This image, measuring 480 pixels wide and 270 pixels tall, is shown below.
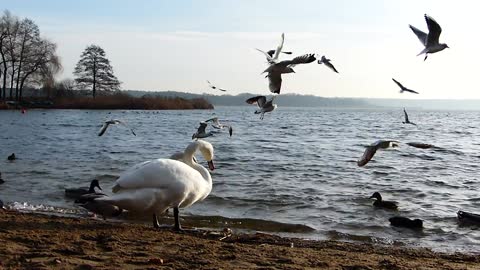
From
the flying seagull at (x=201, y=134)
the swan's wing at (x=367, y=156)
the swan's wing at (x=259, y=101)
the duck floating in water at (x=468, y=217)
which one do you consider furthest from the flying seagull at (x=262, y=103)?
the duck floating in water at (x=468, y=217)

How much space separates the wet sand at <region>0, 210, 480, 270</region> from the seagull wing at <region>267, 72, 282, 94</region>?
2189mm

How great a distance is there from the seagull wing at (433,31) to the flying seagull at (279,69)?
1.94 m

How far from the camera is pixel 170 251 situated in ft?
22.5

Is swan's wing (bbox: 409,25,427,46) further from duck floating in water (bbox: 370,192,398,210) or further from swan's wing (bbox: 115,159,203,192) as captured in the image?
duck floating in water (bbox: 370,192,398,210)

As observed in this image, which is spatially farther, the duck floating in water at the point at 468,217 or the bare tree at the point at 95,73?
the bare tree at the point at 95,73

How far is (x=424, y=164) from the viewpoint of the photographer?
73.9 ft

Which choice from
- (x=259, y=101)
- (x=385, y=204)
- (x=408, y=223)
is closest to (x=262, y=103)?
(x=259, y=101)

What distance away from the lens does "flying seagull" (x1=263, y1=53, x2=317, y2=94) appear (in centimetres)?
749

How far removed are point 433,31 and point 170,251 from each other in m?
4.77

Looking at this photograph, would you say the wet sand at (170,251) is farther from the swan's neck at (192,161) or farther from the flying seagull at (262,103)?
the flying seagull at (262,103)

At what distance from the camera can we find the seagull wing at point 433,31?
26.7 ft

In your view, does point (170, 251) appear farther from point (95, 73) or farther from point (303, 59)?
point (95, 73)

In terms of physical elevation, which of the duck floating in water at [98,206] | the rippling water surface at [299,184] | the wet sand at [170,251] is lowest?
the rippling water surface at [299,184]

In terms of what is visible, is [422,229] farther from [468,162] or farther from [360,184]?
[468,162]
